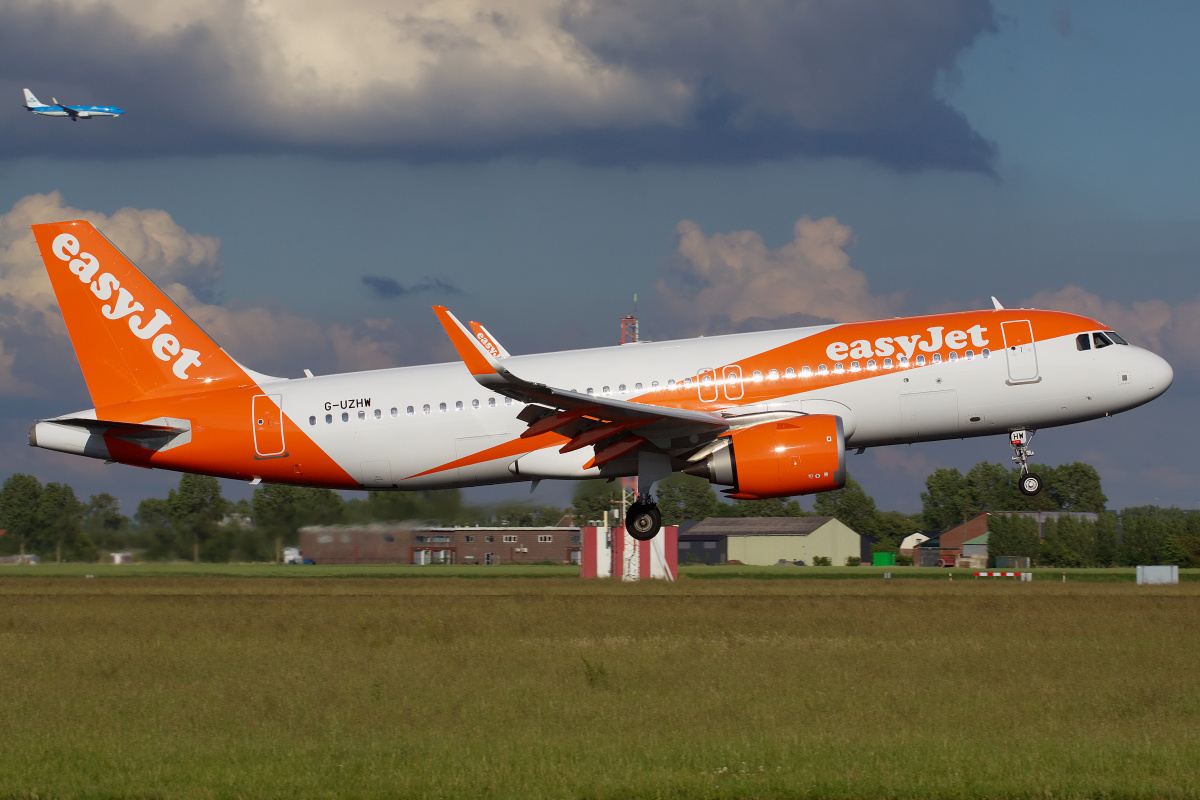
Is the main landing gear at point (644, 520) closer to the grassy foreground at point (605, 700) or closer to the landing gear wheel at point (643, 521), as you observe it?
the landing gear wheel at point (643, 521)

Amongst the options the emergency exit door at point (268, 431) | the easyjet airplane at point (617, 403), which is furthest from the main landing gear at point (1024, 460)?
the emergency exit door at point (268, 431)

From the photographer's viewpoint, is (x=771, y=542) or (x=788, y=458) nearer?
(x=788, y=458)

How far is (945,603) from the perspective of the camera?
25.4m

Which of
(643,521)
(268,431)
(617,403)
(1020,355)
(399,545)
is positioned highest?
(1020,355)

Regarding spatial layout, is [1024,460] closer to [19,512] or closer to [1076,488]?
[19,512]

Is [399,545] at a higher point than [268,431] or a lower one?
lower

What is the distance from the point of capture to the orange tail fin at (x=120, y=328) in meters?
27.2

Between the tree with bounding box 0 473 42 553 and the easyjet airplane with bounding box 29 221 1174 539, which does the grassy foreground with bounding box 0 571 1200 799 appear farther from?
the tree with bounding box 0 473 42 553

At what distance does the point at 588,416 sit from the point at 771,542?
69000mm

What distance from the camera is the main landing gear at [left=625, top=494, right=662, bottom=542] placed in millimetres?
24938

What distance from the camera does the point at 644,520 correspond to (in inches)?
982

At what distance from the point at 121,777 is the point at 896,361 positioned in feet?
54.8

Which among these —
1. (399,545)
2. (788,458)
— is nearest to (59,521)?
(399,545)

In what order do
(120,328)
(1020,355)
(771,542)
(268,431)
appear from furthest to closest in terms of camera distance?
(771,542) < (120,328) < (268,431) < (1020,355)
